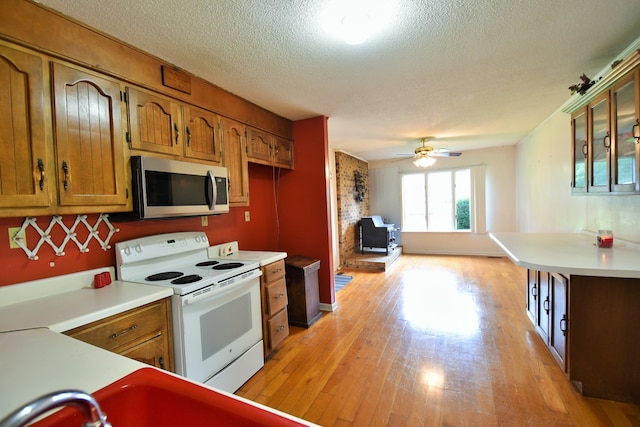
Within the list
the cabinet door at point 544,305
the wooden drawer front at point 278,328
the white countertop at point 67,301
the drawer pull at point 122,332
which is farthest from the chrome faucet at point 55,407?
the cabinet door at point 544,305

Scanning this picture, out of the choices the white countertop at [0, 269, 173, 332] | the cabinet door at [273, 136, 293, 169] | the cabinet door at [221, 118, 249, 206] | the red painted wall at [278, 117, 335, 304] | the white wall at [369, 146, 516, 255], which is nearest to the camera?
the white countertop at [0, 269, 173, 332]

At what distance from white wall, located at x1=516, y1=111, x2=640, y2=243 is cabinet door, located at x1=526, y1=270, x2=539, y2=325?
27.4 inches

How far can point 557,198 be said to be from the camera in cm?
350

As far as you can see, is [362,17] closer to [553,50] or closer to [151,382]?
[553,50]

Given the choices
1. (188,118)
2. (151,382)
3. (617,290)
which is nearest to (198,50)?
(188,118)

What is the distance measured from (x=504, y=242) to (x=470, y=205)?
13.2 feet

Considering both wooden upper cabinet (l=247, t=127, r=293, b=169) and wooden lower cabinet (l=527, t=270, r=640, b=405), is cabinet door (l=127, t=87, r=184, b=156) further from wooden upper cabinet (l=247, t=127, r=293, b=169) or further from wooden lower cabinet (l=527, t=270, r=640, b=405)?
wooden lower cabinet (l=527, t=270, r=640, b=405)

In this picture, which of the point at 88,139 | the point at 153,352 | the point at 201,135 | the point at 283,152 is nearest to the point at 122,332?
the point at 153,352

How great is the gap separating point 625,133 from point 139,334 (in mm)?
3088

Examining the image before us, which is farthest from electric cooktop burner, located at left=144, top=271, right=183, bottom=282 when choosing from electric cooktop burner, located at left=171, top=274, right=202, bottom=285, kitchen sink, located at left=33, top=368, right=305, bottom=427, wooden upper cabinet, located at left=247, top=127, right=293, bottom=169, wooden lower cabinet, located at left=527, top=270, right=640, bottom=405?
wooden lower cabinet, located at left=527, top=270, right=640, bottom=405

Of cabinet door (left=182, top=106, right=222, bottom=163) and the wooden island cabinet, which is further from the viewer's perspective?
cabinet door (left=182, top=106, right=222, bottom=163)

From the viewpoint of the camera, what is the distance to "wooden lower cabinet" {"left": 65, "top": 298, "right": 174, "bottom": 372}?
128 centimetres

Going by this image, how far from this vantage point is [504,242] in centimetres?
247

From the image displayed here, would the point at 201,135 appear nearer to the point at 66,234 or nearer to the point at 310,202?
the point at 66,234
